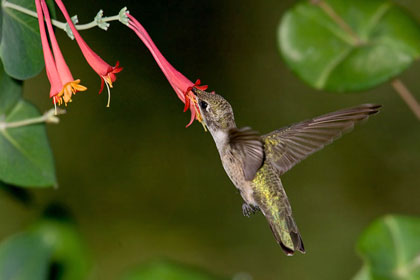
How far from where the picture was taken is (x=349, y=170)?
2.32 m

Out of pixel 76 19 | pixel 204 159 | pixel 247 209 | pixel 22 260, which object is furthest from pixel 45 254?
pixel 204 159

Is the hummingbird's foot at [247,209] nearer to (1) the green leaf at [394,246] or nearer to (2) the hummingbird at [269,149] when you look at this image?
(2) the hummingbird at [269,149]

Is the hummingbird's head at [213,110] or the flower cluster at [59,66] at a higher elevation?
the flower cluster at [59,66]

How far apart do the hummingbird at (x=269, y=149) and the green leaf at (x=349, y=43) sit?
0.18m

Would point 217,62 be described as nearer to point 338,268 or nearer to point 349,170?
point 349,170

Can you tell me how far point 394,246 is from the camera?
127 centimetres

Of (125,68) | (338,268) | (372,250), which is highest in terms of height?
(125,68)

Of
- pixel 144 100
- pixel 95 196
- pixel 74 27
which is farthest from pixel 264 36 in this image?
pixel 74 27

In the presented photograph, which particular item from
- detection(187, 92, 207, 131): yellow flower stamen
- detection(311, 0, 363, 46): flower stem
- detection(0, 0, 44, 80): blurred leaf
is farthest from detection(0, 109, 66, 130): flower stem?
detection(311, 0, 363, 46): flower stem

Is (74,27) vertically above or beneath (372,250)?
above

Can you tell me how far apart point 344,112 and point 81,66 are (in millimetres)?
1176

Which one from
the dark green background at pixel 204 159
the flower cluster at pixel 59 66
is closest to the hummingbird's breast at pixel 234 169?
the flower cluster at pixel 59 66

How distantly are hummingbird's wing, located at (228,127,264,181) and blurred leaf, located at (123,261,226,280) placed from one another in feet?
0.58

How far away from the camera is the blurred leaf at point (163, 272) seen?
92cm
